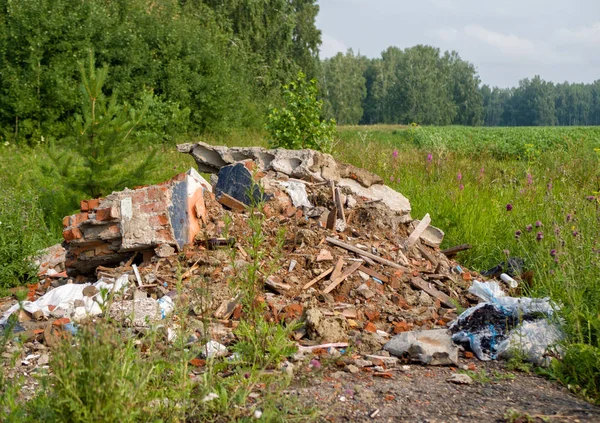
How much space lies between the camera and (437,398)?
334cm

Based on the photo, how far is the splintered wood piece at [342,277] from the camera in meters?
5.13

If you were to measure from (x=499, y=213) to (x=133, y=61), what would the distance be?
43.7 feet

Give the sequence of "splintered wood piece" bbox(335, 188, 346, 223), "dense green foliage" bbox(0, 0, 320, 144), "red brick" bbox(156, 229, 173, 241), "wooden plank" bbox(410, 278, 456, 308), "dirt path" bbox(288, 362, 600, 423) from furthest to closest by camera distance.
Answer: "dense green foliage" bbox(0, 0, 320, 144) < "splintered wood piece" bbox(335, 188, 346, 223) < "red brick" bbox(156, 229, 173, 241) < "wooden plank" bbox(410, 278, 456, 308) < "dirt path" bbox(288, 362, 600, 423)

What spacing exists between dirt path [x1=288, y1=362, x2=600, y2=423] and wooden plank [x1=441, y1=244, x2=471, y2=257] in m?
2.91

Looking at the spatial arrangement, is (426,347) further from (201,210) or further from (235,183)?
(235,183)

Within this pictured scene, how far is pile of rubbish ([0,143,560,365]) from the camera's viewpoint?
14.2 feet

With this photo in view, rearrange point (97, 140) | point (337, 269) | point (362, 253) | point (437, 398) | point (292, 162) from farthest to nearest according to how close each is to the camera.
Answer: point (97, 140), point (292, 162), point (362, 253), point (337, 269), point (437, 398)

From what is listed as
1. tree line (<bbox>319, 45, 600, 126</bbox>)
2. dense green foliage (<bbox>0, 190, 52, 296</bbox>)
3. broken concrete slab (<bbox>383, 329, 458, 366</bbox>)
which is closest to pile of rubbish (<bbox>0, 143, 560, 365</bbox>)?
broken concrete slab (<bbox>383, 329, 458, 366</bbox>)

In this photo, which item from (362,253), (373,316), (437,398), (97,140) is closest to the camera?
(437,398)

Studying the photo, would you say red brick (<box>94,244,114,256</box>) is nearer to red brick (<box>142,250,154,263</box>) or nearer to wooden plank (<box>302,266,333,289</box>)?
red brick (<box>142,250,154,263</box>)

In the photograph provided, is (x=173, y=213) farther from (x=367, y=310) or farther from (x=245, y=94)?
(x=245, y=94)

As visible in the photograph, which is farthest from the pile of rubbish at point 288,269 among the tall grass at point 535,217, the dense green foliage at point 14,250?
the tall grass at point 535,217

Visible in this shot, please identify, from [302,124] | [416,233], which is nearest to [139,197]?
[416,233]

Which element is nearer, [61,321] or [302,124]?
[61,321]
